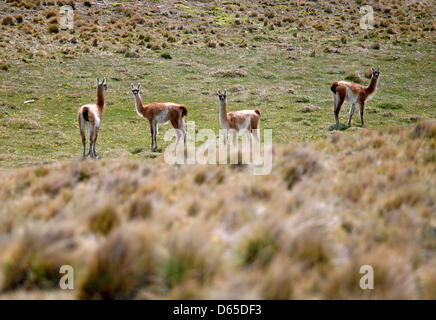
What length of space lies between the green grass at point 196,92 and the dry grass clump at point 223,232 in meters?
6.22

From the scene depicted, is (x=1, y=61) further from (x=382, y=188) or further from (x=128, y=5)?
(x=382, y=188)

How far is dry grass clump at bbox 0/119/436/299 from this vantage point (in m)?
2.53

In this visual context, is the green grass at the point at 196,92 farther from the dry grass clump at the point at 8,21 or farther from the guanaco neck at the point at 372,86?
the dry grass clump at the point at 8,21

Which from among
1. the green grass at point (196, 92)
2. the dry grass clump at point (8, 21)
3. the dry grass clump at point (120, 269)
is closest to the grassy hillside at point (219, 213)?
the dry grass clump at point (120, 269)

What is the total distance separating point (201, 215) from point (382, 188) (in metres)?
2.44

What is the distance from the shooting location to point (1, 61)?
18.4 m

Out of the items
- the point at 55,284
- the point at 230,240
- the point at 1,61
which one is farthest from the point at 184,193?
the point at 1,61

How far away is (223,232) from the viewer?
3070 millimetres

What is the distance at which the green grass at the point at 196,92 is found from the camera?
11797 mm

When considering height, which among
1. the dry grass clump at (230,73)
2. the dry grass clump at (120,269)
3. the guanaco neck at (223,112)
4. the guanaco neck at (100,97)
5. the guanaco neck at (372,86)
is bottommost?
the dry grass clump at (120,269)

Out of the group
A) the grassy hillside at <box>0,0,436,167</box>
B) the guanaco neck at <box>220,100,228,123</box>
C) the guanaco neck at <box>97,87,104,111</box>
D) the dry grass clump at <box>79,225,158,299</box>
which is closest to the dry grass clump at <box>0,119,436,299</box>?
the dry grass clump at <box>79,225,158,299</box>

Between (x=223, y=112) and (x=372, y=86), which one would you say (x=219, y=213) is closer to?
(x=223, y=112)

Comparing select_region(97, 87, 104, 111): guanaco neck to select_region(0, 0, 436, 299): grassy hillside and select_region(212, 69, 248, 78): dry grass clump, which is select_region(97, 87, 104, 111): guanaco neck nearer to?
select_region(0, 0, 436, 299): grassy hillside
